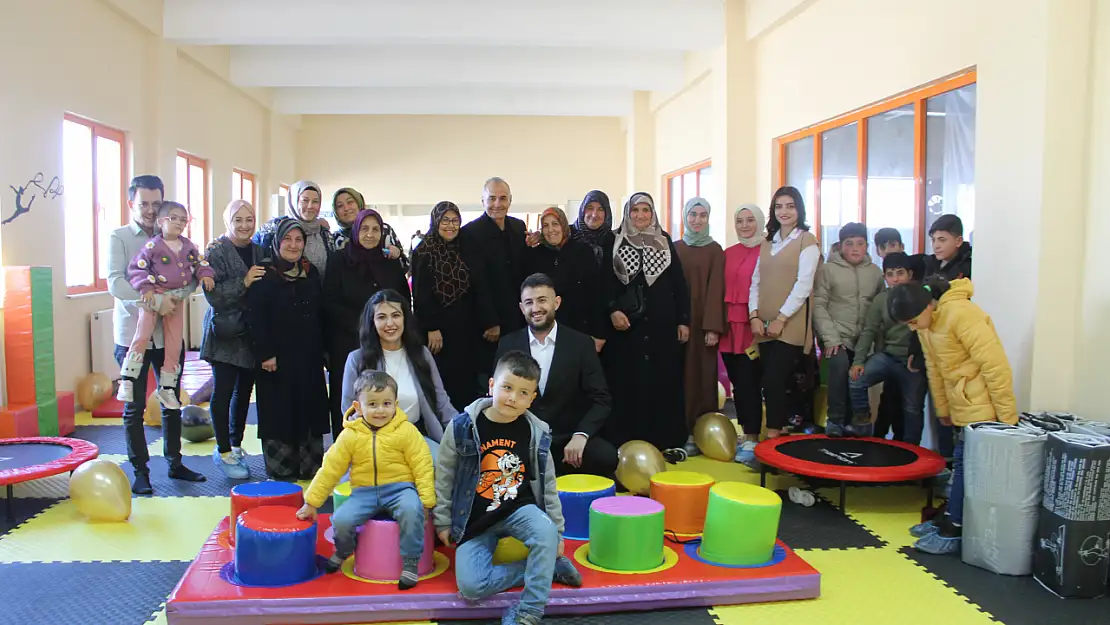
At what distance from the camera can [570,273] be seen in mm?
4996

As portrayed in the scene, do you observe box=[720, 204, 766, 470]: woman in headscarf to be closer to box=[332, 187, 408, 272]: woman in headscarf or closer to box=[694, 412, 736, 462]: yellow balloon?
box=[694, 412, 736, 462]: yellow balloon

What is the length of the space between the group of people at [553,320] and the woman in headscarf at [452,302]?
0.04ft

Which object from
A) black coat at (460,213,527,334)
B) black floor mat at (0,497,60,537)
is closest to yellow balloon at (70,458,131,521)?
black floor mat at (0,497,60,537)

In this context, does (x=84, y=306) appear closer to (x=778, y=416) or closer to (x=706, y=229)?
(x=706, y=229)

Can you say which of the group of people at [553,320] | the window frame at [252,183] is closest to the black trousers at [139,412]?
the group of people at [553,320]

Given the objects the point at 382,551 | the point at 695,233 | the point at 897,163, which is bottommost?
the point at 382,551

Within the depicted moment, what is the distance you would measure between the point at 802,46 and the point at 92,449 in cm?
644

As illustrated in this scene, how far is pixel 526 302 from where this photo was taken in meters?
4.09

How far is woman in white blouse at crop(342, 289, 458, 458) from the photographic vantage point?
12.8 feet

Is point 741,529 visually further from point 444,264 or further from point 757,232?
point 757,232

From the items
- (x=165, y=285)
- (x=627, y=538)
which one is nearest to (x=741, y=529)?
(x=627, y=538)

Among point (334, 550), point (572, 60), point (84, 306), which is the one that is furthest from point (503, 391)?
point (572, 60)

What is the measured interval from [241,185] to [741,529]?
11.2 meters

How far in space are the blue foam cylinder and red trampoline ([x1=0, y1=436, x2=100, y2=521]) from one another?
66.5 inches
